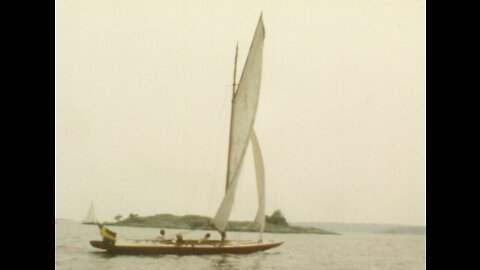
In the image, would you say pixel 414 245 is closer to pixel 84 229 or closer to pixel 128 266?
pixel 128 266

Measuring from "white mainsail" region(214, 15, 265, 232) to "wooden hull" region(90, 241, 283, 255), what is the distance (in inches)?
37.6

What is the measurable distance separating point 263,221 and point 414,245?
5046mm

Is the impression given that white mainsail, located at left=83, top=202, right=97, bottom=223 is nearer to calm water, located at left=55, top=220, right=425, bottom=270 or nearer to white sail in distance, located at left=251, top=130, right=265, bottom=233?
calm water, located at left=55, top=220, right=425, bottom=270

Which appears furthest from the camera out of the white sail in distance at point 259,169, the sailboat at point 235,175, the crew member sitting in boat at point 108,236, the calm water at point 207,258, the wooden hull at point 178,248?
the wooden hull at point 178,248

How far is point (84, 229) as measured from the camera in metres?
13.2

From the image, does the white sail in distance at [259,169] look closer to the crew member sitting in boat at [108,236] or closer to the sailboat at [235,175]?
the sailboat at [235,175]

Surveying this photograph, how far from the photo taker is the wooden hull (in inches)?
561

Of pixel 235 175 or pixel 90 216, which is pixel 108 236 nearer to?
pixel 90 216

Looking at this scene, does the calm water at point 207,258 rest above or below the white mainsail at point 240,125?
below

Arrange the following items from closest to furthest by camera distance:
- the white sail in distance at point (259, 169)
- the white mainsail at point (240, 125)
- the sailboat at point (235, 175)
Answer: the white sail in distance at point (259, 169)
the sailboat at point (235, 175)
the white mainsail at point (240, 125)

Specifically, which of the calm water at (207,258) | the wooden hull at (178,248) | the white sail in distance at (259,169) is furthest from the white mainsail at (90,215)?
the white sail in distance at (259,169)

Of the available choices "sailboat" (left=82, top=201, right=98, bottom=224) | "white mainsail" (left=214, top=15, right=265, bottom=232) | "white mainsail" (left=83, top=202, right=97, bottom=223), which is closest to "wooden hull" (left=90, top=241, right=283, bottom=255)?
"white mainsail" (left=214, top=15, right=265, bottom=232)

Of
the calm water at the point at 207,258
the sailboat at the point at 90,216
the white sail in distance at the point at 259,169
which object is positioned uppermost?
the white sail in distance at the point at 259,169

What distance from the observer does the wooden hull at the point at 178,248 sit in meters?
14.2
